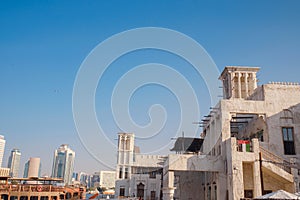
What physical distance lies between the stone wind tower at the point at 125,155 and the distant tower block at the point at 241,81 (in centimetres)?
2771

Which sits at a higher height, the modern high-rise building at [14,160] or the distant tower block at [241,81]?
the distant tower block at [241,81]

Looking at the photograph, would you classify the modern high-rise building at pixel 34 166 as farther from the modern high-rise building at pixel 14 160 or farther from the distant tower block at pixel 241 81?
the distant tower block at pixel 241 81

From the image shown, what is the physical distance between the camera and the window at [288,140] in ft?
79.0

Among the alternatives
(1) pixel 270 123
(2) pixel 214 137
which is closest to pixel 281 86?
(1) pixel 270 123

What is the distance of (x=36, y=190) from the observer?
99.6 feet

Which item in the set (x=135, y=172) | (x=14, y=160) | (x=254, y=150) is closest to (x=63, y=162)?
(x=14, y=160)

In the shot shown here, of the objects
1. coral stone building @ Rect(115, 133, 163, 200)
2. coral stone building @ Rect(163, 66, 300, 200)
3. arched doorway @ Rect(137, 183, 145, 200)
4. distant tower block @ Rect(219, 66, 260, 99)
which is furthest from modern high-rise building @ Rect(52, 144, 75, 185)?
coral stone building @ Rect(163, 66, 300, 200)

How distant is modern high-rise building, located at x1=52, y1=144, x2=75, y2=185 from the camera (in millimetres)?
133475

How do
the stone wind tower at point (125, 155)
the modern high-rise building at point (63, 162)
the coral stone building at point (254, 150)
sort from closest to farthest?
1. the coral stone building at point (254, 150)
2. the stone wind tower at point (125, 155)
3. the modern high-rise building at point (63, 162)

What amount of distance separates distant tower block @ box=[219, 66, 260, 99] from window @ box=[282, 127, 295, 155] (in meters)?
9.71

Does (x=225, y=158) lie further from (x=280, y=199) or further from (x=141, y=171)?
(x=141, y=171)

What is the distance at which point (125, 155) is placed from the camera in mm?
56875

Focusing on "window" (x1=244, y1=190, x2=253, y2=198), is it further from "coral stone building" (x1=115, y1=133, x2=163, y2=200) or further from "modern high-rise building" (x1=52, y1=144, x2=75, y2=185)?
"modern high-rise building" (x1=52, y1=144, x2=75, y2=185)

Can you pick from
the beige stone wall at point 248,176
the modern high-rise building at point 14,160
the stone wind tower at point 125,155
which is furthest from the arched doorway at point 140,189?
the modern high-rise building at point 14,160
